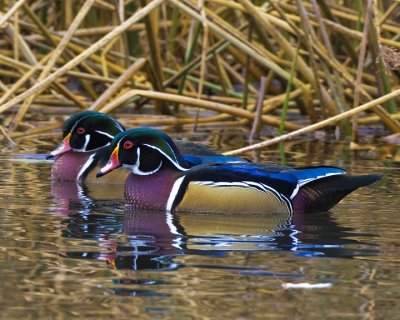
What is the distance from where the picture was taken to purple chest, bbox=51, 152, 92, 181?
28.6 feet

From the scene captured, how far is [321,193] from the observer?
6.96 meters

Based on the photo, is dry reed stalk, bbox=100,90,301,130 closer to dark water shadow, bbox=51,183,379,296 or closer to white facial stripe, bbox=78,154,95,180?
white facial stripe, bbox=78,154,95,180

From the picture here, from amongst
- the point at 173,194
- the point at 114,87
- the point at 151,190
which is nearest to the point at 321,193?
the point at 173,194

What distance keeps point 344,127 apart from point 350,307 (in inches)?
246

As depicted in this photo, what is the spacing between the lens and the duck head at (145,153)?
284 inches

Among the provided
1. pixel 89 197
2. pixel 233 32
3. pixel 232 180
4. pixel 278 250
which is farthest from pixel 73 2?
pixel 278 250

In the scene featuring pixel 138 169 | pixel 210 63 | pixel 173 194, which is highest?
pixel 210 63

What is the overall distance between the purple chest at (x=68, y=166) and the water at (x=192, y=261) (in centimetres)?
78

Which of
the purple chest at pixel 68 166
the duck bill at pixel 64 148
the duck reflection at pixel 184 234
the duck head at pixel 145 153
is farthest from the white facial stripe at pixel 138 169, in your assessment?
the duck bill at pixel 64 148

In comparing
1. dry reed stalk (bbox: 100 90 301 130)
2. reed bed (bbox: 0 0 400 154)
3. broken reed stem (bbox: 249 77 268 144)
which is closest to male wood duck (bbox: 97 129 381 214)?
reed bed (bbox: 0 0 400 154)

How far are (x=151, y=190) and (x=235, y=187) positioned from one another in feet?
1.67

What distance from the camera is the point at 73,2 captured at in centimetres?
1311

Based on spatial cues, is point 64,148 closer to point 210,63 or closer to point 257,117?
point 257,117

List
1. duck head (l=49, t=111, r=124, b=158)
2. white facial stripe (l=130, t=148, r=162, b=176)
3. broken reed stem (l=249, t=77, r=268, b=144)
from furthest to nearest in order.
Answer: broken reed stem (l=249, t=77, r=268, b=144), duck head (l=49, t=111, r=124, b=158), white facial stripe (l=130, t=148, r=162, b=176)
